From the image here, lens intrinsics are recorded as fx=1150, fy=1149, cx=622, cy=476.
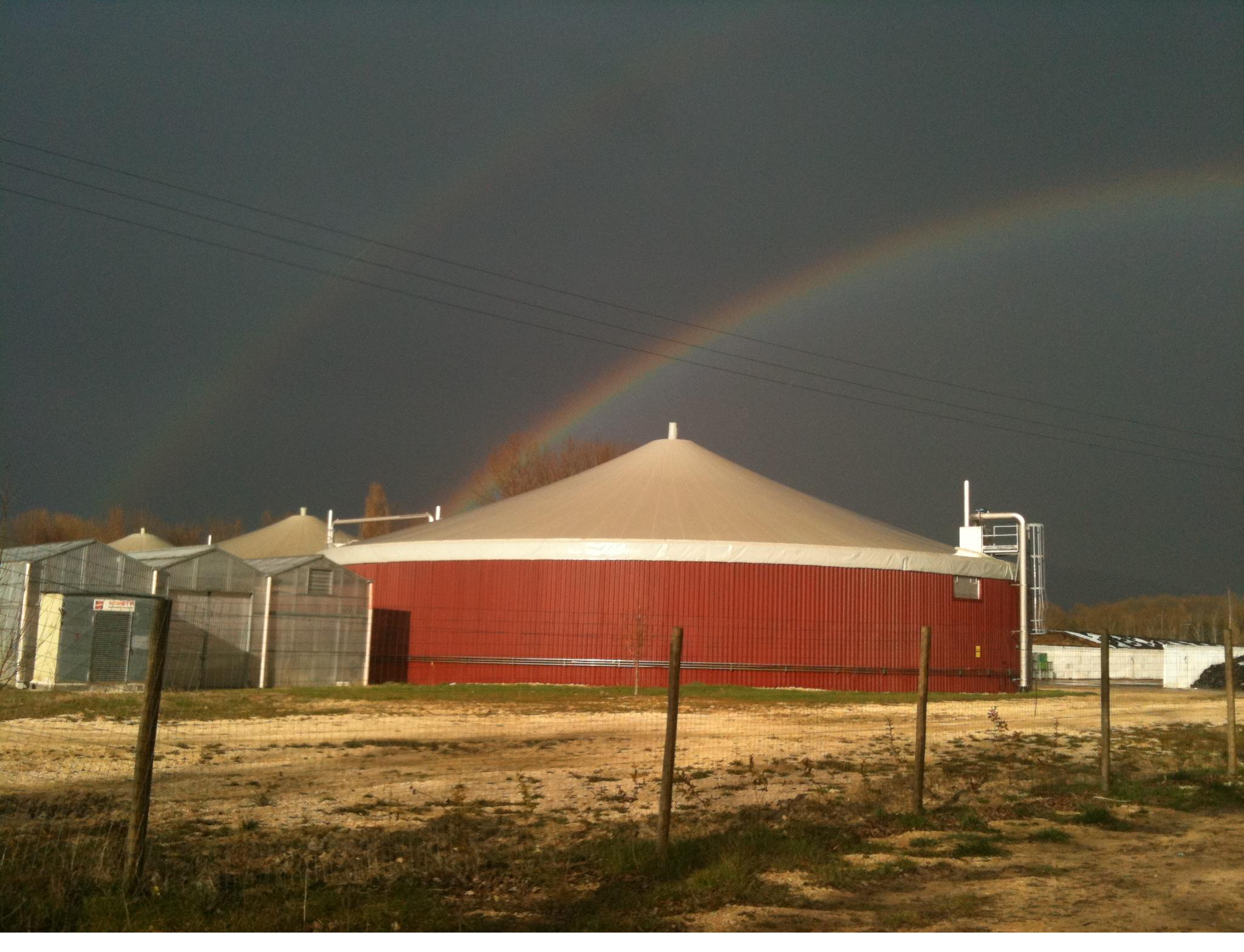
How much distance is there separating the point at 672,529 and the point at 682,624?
340 centimetres

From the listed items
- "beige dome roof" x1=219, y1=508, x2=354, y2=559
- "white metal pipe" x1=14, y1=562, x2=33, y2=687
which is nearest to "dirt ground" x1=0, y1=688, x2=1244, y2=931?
"white metal pipe" x1=14, y1=562, x2=33, y2=687

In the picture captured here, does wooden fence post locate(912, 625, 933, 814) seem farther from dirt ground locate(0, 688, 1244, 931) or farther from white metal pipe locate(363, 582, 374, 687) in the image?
white metal pipe locate(363, 582, 374, 687)

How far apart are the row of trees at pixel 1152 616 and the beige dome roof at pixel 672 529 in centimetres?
4014

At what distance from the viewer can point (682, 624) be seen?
36.1 meters

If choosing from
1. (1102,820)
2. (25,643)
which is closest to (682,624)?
(25,643)

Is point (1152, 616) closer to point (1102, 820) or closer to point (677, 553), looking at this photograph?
point (677, 553)

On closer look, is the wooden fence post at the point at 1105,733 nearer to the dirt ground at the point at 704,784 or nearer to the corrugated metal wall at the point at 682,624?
the dirt ground at the point at 704,784

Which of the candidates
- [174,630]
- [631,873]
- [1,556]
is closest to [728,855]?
[631,873]

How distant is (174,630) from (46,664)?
9.78ft

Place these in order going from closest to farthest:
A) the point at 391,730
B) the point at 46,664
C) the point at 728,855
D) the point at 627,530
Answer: the point at 728,855 < the point at 391,730 < the point at 46,664 < the point at 627,530

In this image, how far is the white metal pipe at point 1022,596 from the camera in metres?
39.9

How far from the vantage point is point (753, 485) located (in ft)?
147

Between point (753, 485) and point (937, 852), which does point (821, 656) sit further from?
point (937, 852)

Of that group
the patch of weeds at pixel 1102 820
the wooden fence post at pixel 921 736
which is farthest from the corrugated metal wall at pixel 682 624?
the patch of weeds at pixel 1102 820
